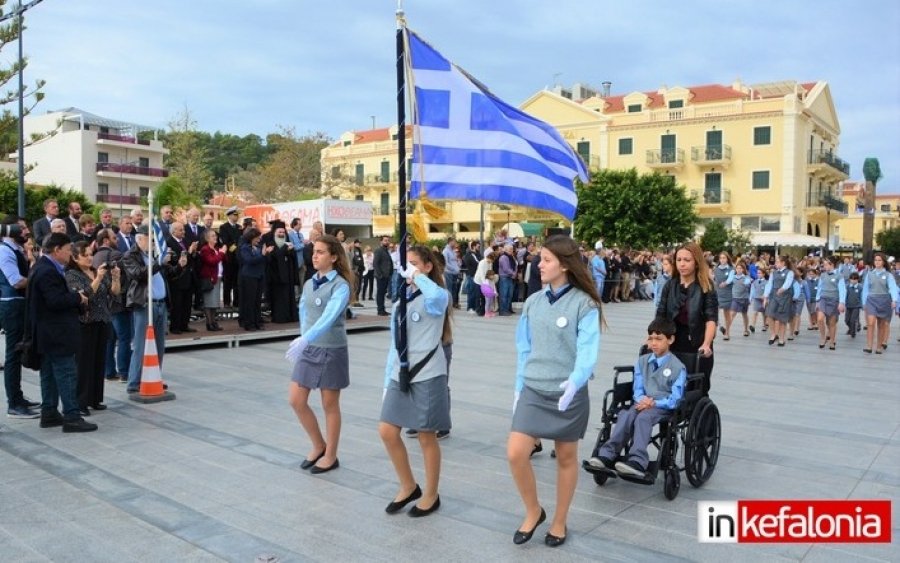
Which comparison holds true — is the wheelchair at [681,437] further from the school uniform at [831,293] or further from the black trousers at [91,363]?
the school uniform at [831,293]

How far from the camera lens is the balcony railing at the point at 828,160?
171 feet

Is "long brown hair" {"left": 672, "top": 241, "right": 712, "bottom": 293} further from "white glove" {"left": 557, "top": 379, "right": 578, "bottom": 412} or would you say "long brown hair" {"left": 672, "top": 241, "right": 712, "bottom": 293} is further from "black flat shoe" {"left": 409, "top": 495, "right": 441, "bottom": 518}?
"black flat shoe" {"left": 409, "top": 495, "right": 441, "bottom": 518}

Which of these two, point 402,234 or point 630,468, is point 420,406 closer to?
point 402,234

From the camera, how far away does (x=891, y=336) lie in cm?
1781

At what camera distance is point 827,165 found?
53.1m

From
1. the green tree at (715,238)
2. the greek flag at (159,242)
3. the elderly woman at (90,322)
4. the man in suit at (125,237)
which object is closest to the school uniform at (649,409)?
the elderly woman at (90,322)

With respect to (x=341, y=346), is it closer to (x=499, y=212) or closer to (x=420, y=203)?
(x=420, y=203)

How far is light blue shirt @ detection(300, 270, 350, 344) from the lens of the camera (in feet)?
17.4

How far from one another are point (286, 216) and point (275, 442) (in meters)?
25.2

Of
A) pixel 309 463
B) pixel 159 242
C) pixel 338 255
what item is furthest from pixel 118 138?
pixel 309 463

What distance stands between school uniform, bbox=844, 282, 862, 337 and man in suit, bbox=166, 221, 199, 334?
13502 mm

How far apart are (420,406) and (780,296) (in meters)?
13.1

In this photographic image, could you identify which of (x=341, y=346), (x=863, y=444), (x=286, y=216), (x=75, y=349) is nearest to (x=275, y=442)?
(x=341, y=346)

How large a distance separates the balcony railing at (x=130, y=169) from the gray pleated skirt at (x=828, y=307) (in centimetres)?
6108
